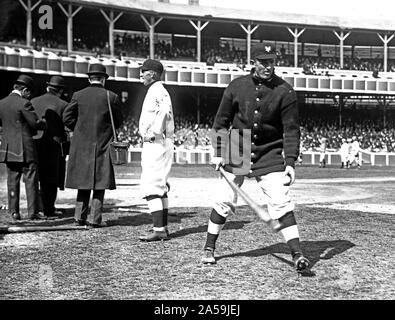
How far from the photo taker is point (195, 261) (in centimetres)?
569

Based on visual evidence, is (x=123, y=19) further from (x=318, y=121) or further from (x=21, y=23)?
(x=318, y=121)

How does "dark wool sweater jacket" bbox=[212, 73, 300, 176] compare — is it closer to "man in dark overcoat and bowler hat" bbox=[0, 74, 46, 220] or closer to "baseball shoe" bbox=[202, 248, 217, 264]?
"baseball shoe" bbox=[202, 248, 217, 264]

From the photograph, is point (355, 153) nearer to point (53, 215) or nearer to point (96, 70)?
point (53, 215)

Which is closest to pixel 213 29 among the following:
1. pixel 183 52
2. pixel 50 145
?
pixel 183 52

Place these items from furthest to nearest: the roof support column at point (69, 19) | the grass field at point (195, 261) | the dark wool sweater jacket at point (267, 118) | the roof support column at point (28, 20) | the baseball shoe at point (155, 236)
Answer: the roof support column at point (69, 19) < the roof support column at point (28, 20) < the baseball shoe at point (155, 236) < the dark wool sweater jacket at point (267, 118) < the grass field at point (195, 261)

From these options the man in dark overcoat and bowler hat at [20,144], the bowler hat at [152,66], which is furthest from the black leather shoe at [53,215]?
the bowler hat at [152,66]

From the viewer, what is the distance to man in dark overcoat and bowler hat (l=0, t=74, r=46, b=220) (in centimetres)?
836

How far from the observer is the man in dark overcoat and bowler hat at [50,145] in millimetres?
8742

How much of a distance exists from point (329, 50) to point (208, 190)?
119 ft

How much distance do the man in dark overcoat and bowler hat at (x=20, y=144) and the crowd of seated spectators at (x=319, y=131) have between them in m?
23.7

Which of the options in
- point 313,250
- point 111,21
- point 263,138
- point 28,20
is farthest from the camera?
point 111,21

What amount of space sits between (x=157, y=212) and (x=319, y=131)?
33.7m

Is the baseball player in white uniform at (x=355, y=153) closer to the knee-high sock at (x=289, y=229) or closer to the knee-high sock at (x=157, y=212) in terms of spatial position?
the knee-high sock at (x=157, y=212)
